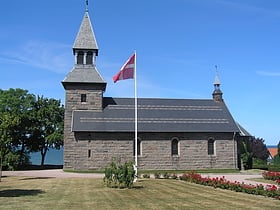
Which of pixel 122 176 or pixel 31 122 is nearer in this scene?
pixel 122 176

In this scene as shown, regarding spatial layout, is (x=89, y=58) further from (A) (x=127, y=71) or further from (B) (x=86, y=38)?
(A) (x=127, y=71)

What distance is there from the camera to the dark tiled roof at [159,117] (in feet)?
135

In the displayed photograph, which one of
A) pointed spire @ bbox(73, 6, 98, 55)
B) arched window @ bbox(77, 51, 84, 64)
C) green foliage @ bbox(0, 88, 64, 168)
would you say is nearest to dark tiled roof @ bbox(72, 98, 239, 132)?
arched window @ bbox(77, 51, 84, 64)

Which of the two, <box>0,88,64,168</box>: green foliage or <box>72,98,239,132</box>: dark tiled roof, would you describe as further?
<box>0,88,64,168</box>: green foliage

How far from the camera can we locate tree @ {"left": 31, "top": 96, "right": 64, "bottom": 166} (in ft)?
156

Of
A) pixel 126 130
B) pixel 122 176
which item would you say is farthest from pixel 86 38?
pixel 122 176

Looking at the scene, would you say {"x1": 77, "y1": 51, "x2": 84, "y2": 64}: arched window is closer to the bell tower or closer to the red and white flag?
the bell tower

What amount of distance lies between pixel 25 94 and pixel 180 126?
75.7ft

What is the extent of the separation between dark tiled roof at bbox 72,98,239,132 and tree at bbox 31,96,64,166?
8.55 meters

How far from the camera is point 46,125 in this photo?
48.8 meters

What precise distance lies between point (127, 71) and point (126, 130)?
13.8 m

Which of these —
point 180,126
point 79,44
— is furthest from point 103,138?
point 79,44

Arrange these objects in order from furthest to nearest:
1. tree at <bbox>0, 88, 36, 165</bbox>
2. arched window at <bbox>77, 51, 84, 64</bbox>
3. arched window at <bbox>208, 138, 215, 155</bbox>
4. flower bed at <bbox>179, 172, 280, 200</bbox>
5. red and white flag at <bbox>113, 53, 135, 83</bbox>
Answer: tree at <bbox>0, 88, 36, 165</bbox> < arched window at <bbox>77, 51, 84, 64</bbox> < arched window at <bbox>208, 138, 215, 155</bbox> < red and white flag at <bbox>113, 53, 135, 83</bbox> < flower bed at <bbox>179, 172, 280, 200</bbox>

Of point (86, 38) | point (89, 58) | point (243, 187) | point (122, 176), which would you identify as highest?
point (86, 38)
